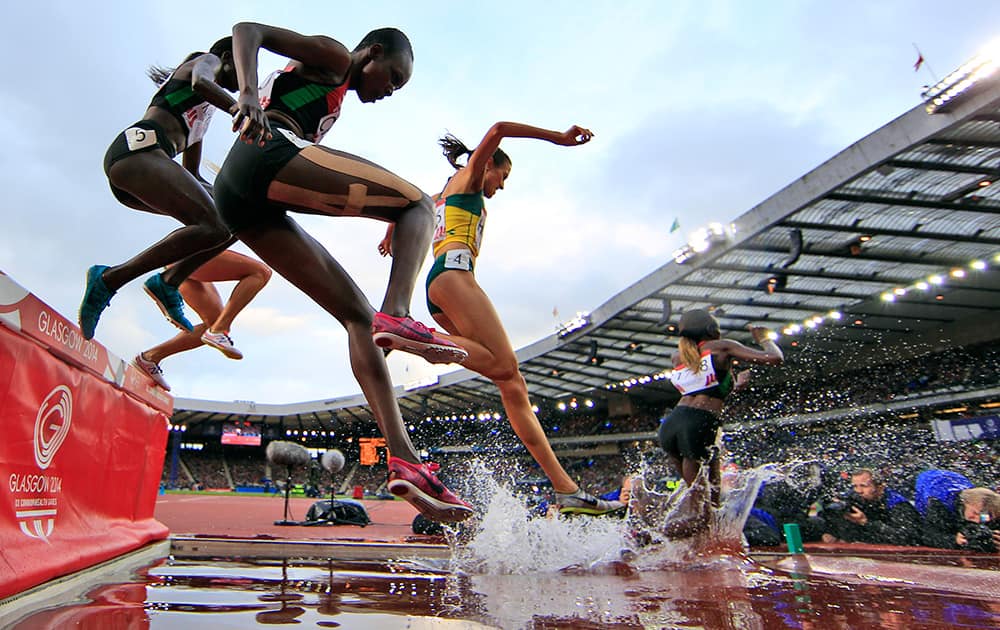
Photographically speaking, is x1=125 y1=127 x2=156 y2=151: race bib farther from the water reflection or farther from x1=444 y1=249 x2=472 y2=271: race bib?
the water reflection

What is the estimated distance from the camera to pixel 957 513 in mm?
4848

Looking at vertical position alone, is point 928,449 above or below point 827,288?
below

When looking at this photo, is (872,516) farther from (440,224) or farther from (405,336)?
(405,336)

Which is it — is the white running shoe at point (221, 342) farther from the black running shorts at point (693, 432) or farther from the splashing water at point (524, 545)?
the black running shorts at point (693, 432)

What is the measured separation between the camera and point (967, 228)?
13.6 m

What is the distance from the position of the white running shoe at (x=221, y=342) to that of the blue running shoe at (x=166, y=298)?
35 cm

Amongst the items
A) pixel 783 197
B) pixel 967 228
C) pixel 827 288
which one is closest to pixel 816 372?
pixel 827 288

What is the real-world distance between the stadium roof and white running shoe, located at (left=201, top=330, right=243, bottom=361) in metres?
11.5

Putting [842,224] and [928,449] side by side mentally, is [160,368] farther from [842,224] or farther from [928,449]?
[928,449]

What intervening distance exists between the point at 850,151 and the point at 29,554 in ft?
42.6

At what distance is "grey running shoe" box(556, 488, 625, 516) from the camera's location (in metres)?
3.04

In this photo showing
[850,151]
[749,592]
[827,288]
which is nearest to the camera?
[749,592]

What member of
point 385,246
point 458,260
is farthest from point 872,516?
point 385,246

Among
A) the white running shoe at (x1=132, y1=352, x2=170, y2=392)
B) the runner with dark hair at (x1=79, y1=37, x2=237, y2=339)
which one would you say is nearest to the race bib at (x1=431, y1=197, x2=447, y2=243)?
the runner with dark hair at (x1=79, y1=37, x2=237, y2=339)
